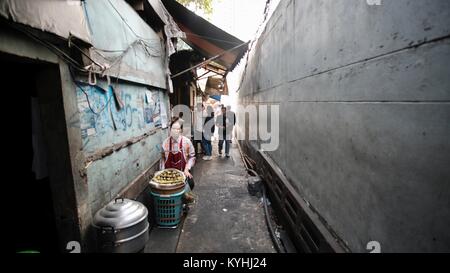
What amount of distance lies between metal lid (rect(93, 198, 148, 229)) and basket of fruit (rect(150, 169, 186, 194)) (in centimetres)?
135

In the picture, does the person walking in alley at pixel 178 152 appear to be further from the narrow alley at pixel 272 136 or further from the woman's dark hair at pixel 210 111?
the woman's dark hair at pixel 210 111

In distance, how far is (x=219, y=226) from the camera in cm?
512

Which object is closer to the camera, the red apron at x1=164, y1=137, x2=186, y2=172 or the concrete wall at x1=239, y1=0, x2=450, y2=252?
the concrete wall at x1=239, y1=0, x2=450, y2=252

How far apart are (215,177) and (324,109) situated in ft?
20.4

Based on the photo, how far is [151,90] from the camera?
21.7 feet

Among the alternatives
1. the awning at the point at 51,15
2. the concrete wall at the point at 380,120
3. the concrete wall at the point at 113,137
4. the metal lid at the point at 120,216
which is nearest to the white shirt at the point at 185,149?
the concrete wall at the point at 113,137

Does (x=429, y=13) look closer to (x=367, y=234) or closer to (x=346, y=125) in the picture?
(x=346, y=125)

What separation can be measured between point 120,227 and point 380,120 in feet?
10.1

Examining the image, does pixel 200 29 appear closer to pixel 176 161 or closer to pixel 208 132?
pixel 208 132

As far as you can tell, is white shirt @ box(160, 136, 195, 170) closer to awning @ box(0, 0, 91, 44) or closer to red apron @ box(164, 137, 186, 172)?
red apron @ box(164, 137, 186, 172)

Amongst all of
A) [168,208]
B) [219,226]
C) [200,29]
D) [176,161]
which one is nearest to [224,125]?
[200,29]

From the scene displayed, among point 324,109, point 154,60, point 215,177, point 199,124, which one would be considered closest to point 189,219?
point 215,177

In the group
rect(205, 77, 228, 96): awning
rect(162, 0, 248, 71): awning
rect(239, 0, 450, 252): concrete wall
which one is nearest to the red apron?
rect(239, 0, 450, 252): concrete wall

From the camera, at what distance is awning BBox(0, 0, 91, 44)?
189 cm
